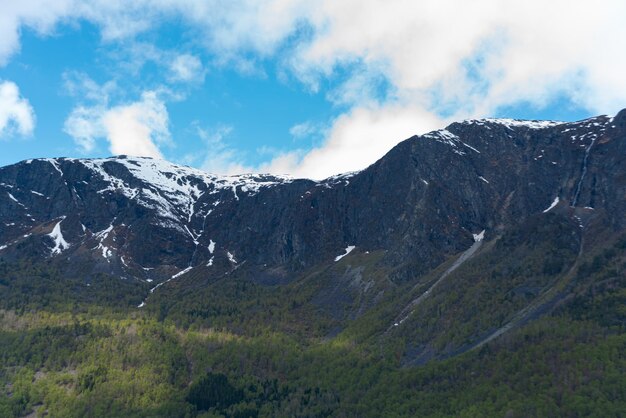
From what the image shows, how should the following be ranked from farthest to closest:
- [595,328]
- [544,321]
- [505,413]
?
[544,321] < [595,328] < [505,413]

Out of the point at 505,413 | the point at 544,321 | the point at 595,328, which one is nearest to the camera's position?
the point at 505,413

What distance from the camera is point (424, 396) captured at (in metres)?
177

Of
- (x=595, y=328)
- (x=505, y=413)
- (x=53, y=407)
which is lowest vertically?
(x=505, y=413)

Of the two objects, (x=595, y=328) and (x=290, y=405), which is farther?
(x=290, y=405)

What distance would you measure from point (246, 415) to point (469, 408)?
8044 cm

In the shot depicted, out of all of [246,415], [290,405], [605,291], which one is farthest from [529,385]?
[246,415]

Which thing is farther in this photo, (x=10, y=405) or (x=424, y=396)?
(x=10, y=405)

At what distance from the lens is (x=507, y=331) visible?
19375cm

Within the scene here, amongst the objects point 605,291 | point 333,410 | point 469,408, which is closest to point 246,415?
point 333,410

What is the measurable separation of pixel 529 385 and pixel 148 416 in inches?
5035

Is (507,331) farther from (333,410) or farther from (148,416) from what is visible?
(148,416)

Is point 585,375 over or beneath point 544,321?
beneath

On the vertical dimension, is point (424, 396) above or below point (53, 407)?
below

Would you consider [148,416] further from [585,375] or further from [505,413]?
[585,375]
